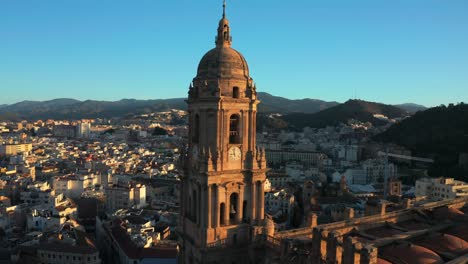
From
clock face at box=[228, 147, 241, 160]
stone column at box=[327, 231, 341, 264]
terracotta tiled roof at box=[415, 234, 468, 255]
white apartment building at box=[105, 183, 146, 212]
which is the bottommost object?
white apartment building at box=[105, 183, 146, 212]

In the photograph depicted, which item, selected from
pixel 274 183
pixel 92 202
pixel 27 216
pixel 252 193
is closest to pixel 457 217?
pixel 252 193

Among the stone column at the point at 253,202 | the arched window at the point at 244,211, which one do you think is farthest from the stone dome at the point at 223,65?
the arched window at the point at 244,211

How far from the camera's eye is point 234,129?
2530 cm

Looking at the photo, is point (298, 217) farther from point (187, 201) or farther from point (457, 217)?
point (187, 201)

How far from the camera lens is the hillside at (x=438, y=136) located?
112438mm

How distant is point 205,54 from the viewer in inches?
1005

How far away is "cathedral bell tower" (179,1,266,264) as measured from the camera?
24047mm

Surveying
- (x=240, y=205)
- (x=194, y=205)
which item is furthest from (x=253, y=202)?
(x=194, y=205)

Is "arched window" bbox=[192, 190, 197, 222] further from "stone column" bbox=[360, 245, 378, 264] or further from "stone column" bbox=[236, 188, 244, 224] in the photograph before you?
"stone column" bbox=[360, 245, 378, 264]

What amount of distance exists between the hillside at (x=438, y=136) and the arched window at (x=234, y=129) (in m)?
90.1

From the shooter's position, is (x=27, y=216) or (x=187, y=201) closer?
(x=187, y=201)

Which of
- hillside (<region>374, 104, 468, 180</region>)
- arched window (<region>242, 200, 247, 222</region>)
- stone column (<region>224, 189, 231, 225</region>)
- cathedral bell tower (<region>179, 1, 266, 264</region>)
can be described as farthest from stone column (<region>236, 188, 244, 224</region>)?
hillside (<region>374, 104, 468, 180</region>)

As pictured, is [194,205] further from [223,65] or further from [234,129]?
[223,65]

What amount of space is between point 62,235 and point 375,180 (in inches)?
3426
